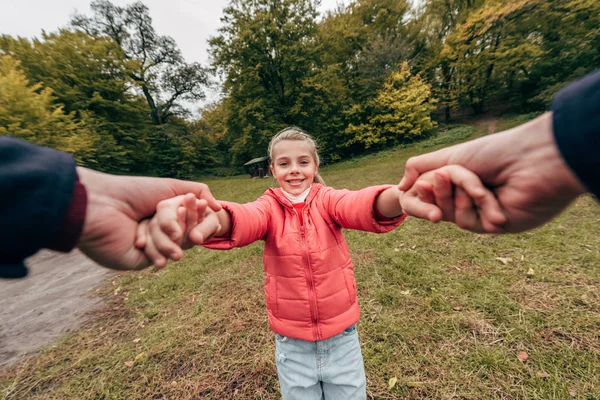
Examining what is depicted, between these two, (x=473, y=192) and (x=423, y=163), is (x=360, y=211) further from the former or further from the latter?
(x=473, y=192)

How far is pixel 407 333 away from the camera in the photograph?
2.68m

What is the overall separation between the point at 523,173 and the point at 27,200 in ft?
5.00

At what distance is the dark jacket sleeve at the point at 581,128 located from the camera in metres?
0.61

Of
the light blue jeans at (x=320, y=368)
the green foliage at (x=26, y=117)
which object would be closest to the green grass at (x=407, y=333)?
the light blue jeans at (x=320, y=368)

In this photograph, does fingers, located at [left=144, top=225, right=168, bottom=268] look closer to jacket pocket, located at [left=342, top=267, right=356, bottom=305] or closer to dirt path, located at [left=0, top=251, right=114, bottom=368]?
jacket pocket, located at [left=342, top=267, right=356, bottom=305]

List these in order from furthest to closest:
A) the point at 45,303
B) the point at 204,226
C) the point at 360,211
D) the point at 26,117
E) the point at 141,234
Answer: the point at 26,117 → the point at 45,303 → the point at 360,211 → the point at 204,226 → the point at 141,234

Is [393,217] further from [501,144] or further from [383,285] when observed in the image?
[383,285]

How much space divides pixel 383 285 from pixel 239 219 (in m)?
2.85

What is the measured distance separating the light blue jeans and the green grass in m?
0.75

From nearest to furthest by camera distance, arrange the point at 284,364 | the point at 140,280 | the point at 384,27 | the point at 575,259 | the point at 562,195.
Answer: the point at 562,195
the point at 284,364
the point at 575,259
the point at 140,280
the point at 384,27

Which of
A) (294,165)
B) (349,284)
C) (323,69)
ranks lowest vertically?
(349,284)

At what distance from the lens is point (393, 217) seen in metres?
1.39

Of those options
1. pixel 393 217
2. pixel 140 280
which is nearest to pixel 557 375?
pixel 393 217

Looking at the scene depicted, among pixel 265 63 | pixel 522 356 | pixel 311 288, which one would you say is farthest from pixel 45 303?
pixel 265 63
